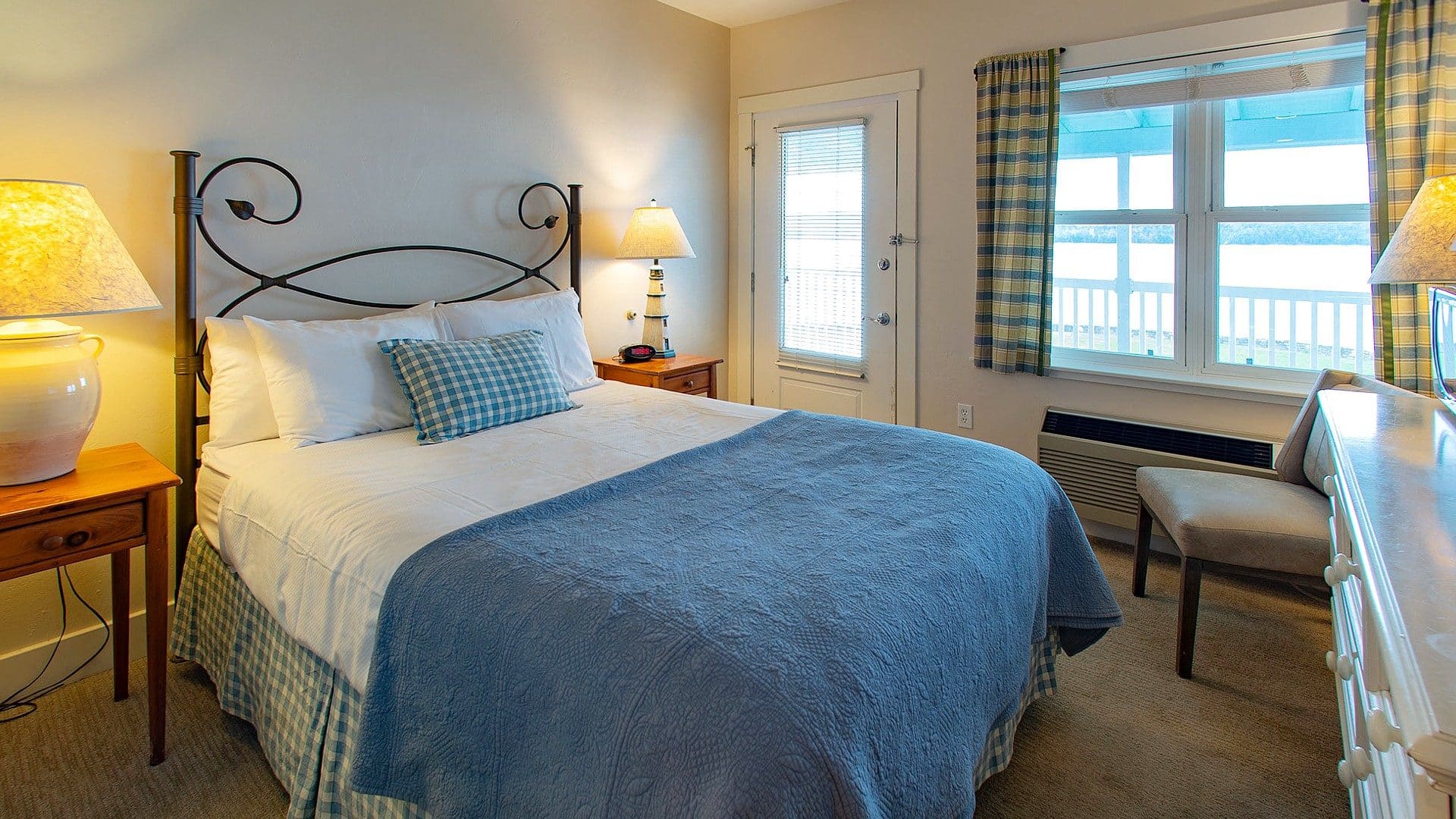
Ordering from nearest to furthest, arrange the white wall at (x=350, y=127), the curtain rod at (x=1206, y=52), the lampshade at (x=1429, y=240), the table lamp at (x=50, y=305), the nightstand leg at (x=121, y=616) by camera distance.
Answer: the table lamp at (x=50, y=305) < the lampshade at (x=1429, y=240) < the nightstand leg at (x=121, y=616) < the white wall at (x=350, y=127) < the curtain rod at (x=1206, y=52)

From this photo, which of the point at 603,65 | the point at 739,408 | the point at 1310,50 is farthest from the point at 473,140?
the point at 1310,50

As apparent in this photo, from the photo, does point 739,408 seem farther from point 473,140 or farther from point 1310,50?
point 1310,50

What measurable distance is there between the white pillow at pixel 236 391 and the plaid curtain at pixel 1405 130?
3.62 m

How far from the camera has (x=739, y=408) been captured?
2891 mm

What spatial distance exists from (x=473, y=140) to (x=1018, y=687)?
2.82 meters

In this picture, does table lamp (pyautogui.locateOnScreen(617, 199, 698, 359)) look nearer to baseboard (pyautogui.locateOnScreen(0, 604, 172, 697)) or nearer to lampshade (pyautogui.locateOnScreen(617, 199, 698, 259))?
lampshade (pyautogui.locateOnScreen(617, 199, 698, 259))

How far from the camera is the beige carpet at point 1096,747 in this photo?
6.24ft

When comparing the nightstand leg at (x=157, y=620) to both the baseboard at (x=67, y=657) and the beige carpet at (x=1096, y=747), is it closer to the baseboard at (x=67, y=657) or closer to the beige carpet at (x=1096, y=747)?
the beige carpet at (x=1096, y=747)

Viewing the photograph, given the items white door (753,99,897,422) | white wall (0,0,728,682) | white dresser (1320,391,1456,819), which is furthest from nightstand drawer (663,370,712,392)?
white dresser (1320,391,1456,819)

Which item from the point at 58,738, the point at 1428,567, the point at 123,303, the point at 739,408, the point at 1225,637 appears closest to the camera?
the point at 1428,567

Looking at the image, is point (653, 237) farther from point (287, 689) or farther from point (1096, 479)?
point (287, 689)

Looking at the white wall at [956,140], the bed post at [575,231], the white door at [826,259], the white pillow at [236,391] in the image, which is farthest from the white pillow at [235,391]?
the white wall at [956,140]

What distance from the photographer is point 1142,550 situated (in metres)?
2.94

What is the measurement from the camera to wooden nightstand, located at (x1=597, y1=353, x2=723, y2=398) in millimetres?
3695
